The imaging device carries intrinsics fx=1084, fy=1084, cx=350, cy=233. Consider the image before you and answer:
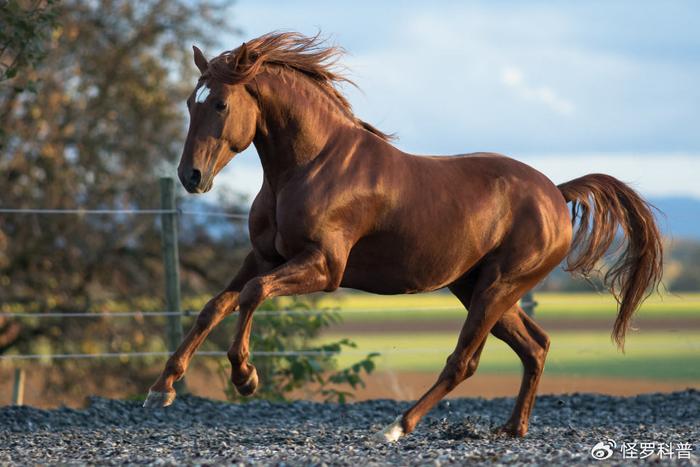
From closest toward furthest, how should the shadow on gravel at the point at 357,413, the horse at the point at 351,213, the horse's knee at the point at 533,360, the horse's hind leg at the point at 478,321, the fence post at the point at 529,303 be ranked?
the horse at the point at 351,213, the horse's hind leg at the point at 478,321, the horse's knee at the point at 533,360, the shadow on gravel at the point at 357,413, the fence post at the point at 529,303

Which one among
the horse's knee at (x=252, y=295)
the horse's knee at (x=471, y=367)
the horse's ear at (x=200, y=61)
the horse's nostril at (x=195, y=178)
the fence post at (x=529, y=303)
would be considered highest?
the horse's ear at (x=200, y=61)

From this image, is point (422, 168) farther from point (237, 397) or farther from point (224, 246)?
point (224, 246)

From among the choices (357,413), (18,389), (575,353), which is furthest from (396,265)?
(575,353)

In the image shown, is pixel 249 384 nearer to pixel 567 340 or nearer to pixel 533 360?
pixel 533 360

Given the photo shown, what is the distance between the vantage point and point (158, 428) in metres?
7.09

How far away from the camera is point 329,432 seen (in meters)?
6.68

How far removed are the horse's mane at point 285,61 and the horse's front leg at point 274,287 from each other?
94 centimetres

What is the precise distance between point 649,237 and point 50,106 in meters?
8.26

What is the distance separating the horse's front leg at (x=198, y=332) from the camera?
17.2ft

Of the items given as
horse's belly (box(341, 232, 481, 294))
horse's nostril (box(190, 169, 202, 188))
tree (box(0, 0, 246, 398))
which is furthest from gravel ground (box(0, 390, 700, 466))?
tree (box(0, 0, 246, 398))

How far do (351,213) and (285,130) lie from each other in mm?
554

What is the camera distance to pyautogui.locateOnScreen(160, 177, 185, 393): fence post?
8.70m

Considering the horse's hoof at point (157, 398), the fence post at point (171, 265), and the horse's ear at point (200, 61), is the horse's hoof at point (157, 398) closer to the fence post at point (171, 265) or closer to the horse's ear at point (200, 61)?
the horse's ear at point (200, 61)

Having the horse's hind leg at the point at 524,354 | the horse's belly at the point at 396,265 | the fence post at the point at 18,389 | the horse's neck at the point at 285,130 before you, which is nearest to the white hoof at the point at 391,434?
the horse's belly at the point at 396,265
